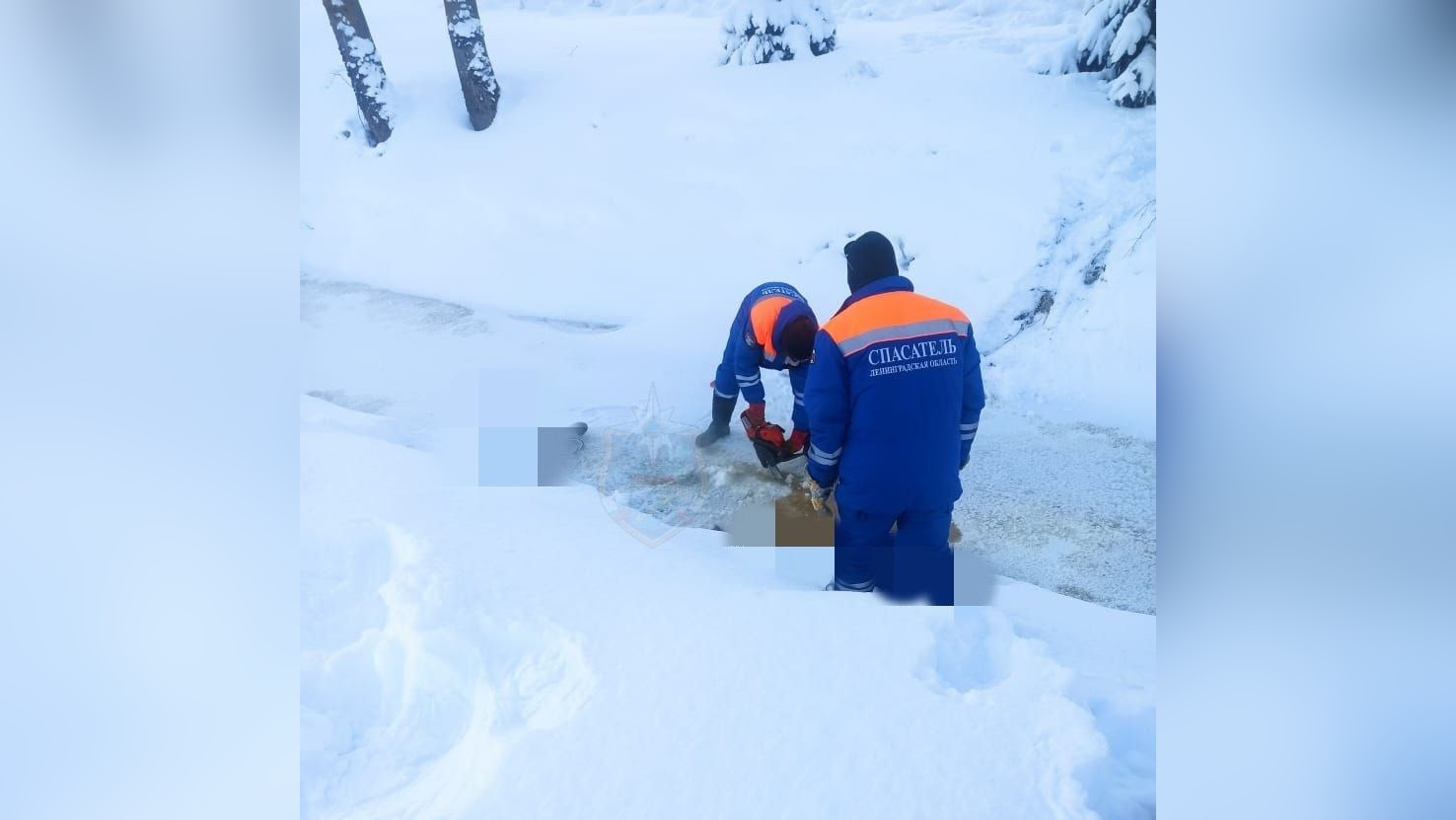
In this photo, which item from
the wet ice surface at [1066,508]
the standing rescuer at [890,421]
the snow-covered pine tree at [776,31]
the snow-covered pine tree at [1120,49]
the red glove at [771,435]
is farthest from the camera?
the snow-covered pine tree at [776,31]

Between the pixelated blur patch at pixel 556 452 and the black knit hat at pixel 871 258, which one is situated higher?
the black knit hat at pixel 871 258

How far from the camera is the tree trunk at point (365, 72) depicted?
4.55 meters

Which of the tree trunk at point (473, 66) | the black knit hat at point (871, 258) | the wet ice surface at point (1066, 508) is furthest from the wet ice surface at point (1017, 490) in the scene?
the tree trunk at point (473, 66)

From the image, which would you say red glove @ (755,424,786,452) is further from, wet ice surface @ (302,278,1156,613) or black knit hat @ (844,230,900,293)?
black knit hat @ (844,230,900,293)

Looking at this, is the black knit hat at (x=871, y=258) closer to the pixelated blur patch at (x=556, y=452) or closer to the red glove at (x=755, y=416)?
the red glove at (x=755, y=416)

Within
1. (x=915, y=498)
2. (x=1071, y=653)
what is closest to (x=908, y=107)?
(x=915, y=498)

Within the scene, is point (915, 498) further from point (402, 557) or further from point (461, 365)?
point (461, 365)

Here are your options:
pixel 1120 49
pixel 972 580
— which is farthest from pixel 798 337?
pixel 1120 49

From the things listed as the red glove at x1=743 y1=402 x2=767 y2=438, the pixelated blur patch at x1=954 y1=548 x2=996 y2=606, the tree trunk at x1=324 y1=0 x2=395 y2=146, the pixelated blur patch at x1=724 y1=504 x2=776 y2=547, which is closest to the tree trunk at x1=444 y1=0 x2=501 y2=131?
the tree trunk at x1=324 y1=0 x2=395 y2=146

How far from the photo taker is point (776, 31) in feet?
15.3

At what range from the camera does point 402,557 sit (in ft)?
8.13

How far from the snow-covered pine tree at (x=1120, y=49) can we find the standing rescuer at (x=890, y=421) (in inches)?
97.2

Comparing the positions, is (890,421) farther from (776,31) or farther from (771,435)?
(776,31)

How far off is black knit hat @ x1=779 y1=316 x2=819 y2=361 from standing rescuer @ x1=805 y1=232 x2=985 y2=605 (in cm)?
28
